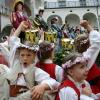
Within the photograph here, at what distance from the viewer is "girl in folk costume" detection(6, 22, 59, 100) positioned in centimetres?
363

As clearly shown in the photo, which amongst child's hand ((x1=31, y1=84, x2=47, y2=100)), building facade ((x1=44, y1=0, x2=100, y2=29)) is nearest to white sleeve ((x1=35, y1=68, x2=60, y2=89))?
child's hand ((x1=31, y1=84, x2=47, y2=100))

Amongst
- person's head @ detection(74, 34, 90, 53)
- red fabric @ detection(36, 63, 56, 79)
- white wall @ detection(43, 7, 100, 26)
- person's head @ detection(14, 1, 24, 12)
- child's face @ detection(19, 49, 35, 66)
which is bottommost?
red fabric @ detection(36, 63, 56, 79)

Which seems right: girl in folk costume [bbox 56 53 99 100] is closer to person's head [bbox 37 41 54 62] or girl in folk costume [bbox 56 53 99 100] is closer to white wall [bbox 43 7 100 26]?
person's head [bbox 37 41 54 62]

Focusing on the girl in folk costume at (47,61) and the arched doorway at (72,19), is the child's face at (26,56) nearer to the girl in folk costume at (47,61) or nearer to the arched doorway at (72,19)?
the girl in folk costume at (47,61)

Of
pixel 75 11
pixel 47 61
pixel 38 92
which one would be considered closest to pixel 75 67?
pixel 38 92

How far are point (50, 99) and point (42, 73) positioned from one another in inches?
12.8

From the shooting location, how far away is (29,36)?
649 cm

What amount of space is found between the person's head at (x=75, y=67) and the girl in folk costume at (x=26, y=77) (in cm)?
22

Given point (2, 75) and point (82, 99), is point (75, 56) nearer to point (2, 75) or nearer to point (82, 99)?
point (82, 99)

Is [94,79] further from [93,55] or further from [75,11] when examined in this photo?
[75,11]

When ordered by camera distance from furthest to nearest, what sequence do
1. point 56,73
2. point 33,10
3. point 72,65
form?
point 33,10, point 56,73, point 72,65

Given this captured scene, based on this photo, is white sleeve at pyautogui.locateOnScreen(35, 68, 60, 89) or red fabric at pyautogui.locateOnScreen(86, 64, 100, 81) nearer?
white sleeve at pyautogui.locateOnScreen(35, 68, 60, 89)

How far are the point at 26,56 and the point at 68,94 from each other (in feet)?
2.40

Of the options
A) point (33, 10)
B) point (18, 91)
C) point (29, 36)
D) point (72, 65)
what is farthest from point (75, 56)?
point (33, 10)
